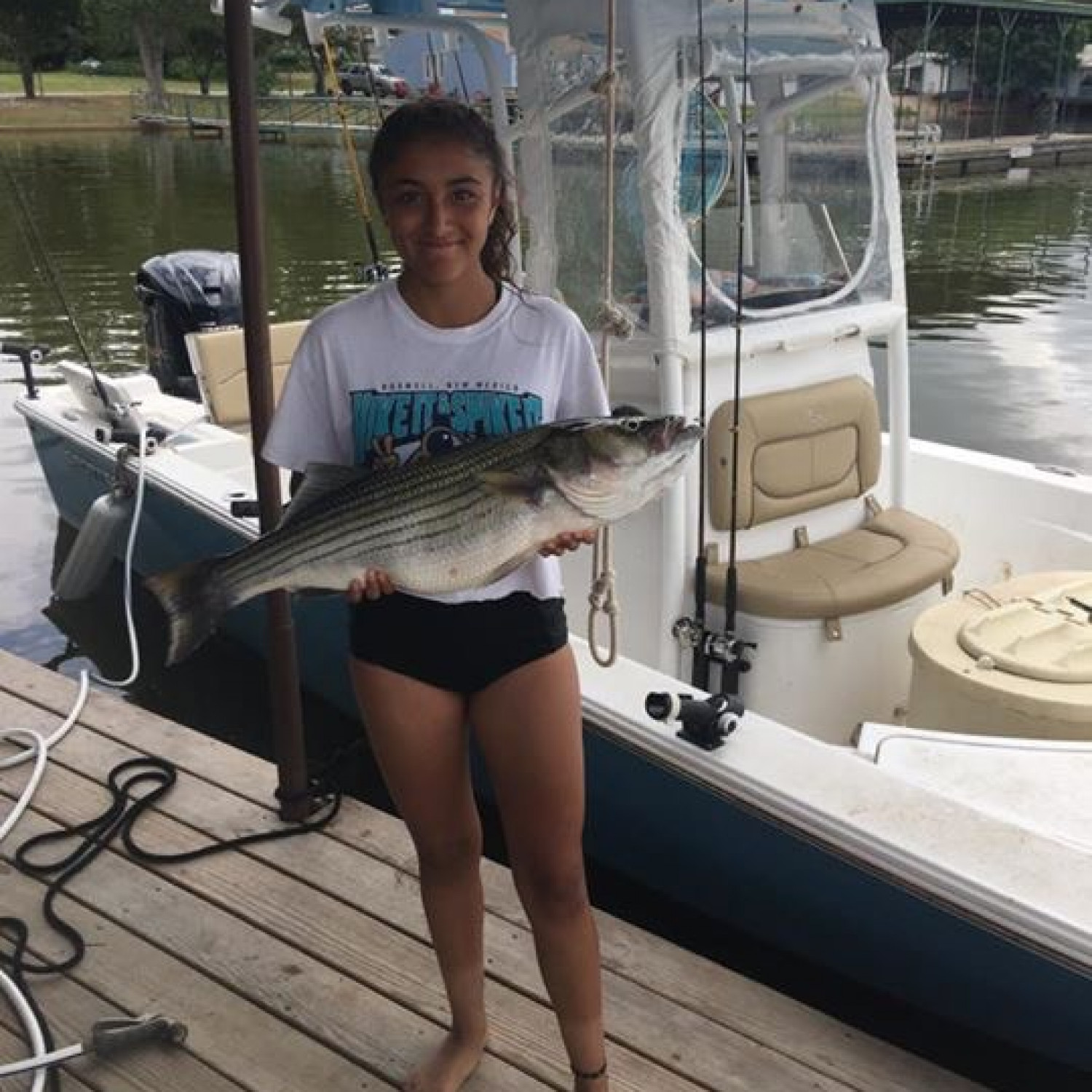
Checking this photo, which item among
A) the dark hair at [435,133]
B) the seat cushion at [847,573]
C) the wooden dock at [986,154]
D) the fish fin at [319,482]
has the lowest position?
the seat cushion at [847,573]

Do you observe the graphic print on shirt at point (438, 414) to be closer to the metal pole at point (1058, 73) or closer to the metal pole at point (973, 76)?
the metal pole at point (973, 76)

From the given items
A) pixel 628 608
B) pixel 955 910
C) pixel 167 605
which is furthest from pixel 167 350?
pixel 955 910

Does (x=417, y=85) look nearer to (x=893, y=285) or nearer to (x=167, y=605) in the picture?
(x=893, y=285)

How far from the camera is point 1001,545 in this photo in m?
4.84

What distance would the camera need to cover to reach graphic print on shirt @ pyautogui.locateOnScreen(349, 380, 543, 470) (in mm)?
1915

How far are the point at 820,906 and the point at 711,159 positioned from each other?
2.48 metres

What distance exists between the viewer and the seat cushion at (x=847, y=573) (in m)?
3.73

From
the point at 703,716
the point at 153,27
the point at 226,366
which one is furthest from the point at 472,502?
the point at 153,27

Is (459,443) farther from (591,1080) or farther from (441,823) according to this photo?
(591,1080)

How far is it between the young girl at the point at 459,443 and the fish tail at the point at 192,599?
25cm

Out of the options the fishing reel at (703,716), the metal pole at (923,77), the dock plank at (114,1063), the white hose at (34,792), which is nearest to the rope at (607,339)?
the fishing reel at (703,716)

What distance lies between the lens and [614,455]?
70.7 inches

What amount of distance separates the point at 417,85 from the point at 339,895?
10.2ft

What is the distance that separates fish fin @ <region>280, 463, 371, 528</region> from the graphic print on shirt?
0.22 feet
